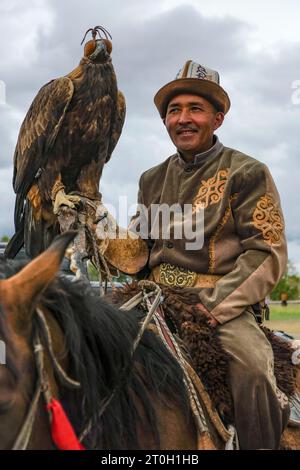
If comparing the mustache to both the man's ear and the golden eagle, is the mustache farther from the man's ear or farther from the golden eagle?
the golden eagle

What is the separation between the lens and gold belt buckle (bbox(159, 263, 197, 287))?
3.29 meters

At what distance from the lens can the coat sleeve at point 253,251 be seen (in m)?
3.04

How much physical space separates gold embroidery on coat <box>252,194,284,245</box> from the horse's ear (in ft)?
4.72

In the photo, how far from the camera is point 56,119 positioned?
23.7ft

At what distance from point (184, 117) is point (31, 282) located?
176 cm

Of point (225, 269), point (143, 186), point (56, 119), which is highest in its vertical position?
point (56, 119)

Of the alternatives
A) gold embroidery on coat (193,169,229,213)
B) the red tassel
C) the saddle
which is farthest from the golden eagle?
the red tassel

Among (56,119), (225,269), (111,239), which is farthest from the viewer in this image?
(56,119)

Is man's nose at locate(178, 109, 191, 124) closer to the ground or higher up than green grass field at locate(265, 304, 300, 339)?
higher up

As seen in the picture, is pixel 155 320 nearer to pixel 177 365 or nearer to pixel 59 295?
pixel 177 365

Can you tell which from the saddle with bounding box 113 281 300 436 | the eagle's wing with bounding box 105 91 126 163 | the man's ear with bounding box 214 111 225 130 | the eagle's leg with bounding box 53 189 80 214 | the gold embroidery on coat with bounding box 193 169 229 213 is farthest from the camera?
the eagle's wing with bounding box 105 91 126 163

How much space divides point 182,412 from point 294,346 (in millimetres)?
939
